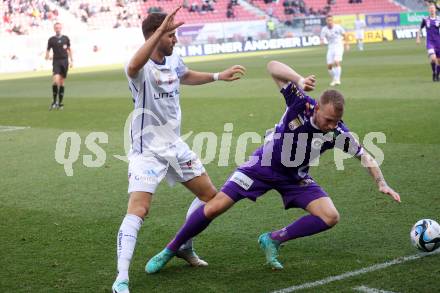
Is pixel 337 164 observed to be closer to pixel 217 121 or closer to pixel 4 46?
pixel 217 121

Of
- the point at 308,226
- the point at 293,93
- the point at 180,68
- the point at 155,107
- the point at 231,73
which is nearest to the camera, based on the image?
the point at 293,93

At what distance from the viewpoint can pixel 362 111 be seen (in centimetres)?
1506

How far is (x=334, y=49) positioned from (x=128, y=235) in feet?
58.5

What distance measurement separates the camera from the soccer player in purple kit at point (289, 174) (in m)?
5.63

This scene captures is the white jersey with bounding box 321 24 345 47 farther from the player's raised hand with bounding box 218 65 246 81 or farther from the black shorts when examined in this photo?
the player's raised hand with bounding box 218 65 246 81

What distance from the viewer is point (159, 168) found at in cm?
573

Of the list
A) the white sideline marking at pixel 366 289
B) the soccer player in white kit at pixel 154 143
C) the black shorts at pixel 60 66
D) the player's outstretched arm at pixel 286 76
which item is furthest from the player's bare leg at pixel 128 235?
the black shorts at pixel 60 66

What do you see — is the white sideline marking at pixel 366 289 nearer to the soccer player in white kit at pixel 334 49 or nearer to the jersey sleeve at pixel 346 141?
the jersey sleeve at pixel 346 141

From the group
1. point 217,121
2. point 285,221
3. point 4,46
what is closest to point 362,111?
point 217,121

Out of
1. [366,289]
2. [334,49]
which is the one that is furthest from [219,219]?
[334,49]

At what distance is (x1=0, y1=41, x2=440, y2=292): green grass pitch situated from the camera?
5727mm

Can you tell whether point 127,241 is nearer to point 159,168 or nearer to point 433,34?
point 159,168

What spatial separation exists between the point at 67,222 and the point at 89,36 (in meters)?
34.8

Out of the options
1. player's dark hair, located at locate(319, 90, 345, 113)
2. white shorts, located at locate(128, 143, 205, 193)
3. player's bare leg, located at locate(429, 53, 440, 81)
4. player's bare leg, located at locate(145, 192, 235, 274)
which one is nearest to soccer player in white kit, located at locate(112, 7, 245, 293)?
white shorts, located at locate(128, 143, 205, 193)
